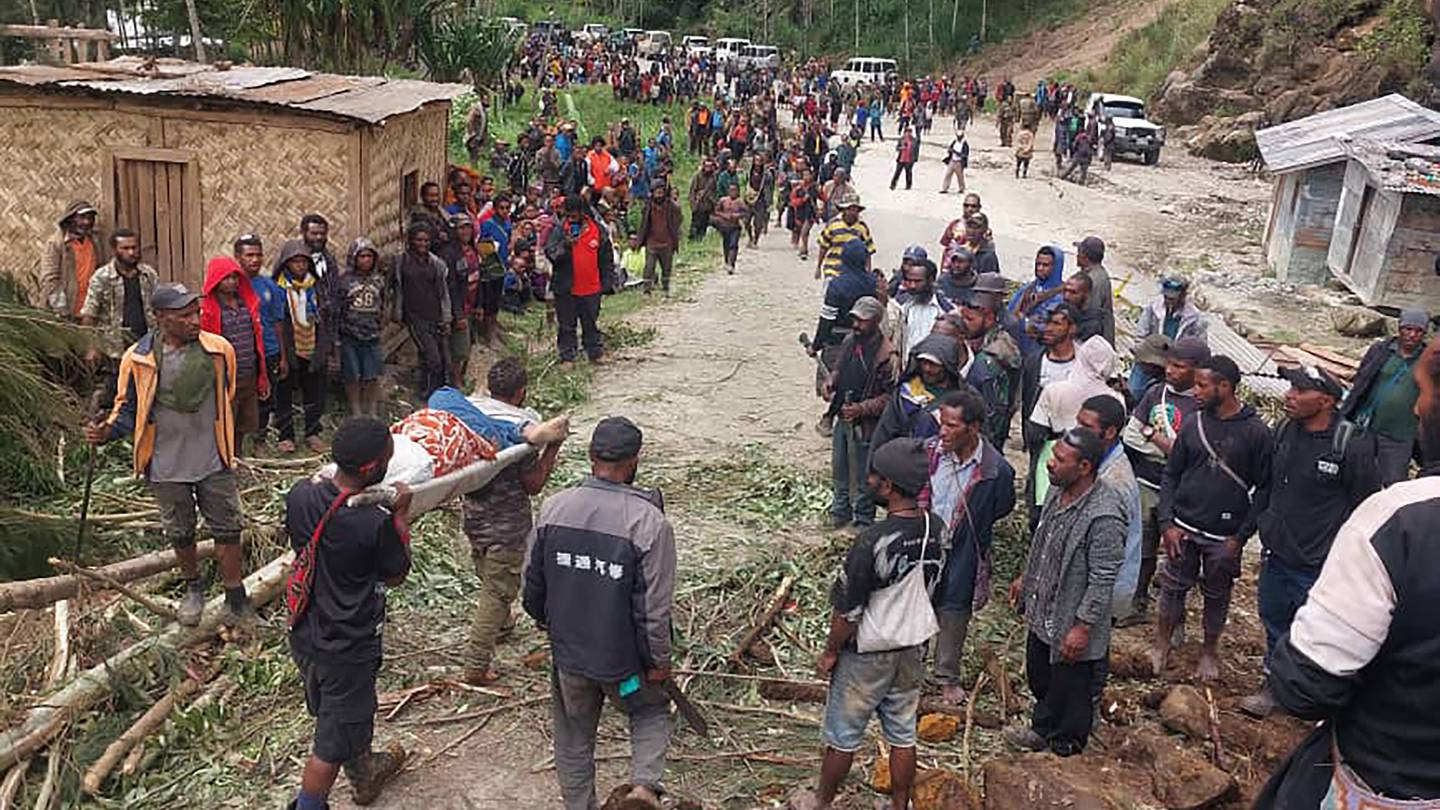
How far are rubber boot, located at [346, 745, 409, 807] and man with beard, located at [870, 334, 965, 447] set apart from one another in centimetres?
304

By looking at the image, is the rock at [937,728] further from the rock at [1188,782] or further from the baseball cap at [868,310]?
the baseball cap at [868,310]

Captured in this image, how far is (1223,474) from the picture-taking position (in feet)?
18.8

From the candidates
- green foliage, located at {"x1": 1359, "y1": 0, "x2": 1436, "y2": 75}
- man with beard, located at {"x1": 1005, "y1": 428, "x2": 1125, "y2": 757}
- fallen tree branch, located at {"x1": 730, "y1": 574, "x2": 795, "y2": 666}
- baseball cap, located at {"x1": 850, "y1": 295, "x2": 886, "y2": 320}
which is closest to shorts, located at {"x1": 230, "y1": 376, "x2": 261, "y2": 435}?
fallen tree branch, located at {"x1": 730, "y1": 574, "x2": 795, "y2": 666}

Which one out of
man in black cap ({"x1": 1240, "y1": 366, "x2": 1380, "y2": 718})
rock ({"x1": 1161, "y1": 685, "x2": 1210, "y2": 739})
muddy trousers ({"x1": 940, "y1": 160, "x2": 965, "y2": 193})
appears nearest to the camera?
man in black cap ({"x1": 1240, "y1": 366, "x2": 1380, "y2": 718})

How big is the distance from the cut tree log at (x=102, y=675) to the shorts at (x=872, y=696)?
3267mm

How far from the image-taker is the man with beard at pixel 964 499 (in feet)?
18.0

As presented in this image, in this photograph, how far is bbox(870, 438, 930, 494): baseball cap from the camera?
428cm

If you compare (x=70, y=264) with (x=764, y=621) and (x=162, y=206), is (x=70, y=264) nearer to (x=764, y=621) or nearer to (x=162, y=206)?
(x=162, y=206)

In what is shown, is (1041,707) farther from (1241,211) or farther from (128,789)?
(1241,211)

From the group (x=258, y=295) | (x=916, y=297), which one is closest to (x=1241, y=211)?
(x=916, y=297)

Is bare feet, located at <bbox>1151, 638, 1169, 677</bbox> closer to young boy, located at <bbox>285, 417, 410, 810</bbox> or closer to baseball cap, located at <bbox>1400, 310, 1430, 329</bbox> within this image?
baseball cap, located at <bbox>1400, 310, 1430, 329</bbox>

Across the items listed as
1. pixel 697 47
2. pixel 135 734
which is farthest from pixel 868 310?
pixel 697 47

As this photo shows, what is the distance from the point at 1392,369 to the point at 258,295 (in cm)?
718

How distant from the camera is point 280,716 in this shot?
5.38 meters
